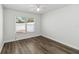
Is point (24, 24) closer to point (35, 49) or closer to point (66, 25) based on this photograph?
point (35, 49)

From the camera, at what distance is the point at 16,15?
204 inches

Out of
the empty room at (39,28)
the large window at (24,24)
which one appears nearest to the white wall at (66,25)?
the empty room at (39,28)

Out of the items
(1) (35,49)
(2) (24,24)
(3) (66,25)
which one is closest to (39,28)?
(2) (24,24)

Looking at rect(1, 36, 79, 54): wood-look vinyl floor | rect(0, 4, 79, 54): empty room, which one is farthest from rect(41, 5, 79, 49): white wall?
rect(1, 36, 79, 54): wood-look vinyl floor

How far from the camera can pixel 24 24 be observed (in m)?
5.98

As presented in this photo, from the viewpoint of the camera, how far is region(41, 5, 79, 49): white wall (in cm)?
334

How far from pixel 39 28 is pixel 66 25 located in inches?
119

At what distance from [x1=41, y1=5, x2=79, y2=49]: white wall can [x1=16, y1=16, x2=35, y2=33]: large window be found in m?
1.56

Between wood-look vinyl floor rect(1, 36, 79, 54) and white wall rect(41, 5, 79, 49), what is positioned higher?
white wall rect(41, 5, 79, 49)

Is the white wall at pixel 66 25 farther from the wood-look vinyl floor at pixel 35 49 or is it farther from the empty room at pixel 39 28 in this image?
the wood-look vinyl floor at pixel 35 49

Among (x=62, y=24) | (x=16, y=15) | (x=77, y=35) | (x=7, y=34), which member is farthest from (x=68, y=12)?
(x=7, y=34)

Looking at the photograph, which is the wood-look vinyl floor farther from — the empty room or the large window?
the large window

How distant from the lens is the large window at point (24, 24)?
18.4 ft
